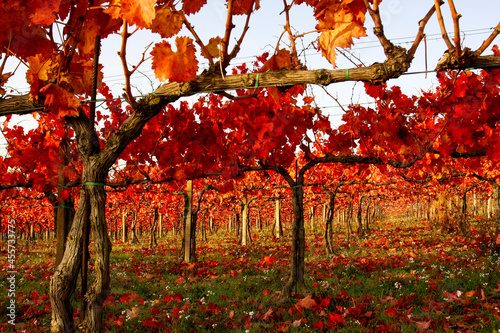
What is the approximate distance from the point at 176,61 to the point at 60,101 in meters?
1.13

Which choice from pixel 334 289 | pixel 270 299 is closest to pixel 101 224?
pixel 270 299

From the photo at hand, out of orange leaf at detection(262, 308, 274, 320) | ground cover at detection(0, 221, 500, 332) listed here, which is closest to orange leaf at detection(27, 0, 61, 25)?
ground cover at detection(0, 221, 500, 332)

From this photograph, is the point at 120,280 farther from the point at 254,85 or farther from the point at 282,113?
the point at 254,85

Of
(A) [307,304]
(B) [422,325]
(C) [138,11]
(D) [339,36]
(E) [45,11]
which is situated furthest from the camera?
(A) [307,304]

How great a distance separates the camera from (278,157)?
714cm

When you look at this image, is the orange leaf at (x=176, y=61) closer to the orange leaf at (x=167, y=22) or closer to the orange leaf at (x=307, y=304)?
the orange leaf at (x=167, y=22)

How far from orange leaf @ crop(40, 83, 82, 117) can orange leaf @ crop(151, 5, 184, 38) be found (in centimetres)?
97

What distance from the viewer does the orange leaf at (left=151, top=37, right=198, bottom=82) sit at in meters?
2.60

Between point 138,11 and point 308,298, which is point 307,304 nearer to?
point 308,298

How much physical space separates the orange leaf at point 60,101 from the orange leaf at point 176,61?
0.84 metres

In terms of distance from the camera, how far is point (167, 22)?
2602mm

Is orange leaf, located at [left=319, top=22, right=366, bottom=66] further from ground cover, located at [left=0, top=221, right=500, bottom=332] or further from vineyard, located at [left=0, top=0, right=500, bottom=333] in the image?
ground cover, located at [left=0, top=221, right=500, bottom=332]

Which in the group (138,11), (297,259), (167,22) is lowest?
(297,259)

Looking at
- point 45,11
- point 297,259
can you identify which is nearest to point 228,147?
point 297,259
